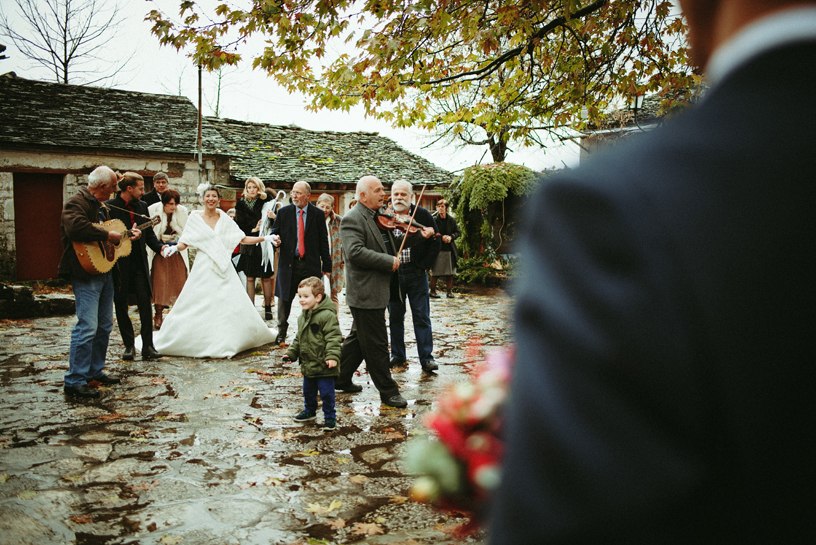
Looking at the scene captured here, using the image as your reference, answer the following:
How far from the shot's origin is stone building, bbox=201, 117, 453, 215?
64.4 ft

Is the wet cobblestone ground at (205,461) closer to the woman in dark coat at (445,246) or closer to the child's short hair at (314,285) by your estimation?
the child's short hair at (314,285)

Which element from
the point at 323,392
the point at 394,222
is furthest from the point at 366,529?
the point at 394,222

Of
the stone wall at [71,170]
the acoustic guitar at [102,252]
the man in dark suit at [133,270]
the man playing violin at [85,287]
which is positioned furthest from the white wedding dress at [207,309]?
the stone wall at [71,170]

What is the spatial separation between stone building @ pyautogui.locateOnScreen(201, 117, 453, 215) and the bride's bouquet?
17.3 meters

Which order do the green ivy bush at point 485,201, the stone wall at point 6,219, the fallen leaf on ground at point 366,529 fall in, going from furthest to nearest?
1. the stone wall at point 6,219
2. the green ivy bush at point 485,201
3. the fallen leaf on ground at point 366,529

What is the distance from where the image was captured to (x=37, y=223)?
1644 cm

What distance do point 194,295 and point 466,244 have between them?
392 inches

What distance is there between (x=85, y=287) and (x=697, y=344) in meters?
6.31

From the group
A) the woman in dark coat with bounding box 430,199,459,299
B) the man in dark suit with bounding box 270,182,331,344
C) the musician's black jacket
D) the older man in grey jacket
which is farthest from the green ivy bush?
the older man in grey jacket

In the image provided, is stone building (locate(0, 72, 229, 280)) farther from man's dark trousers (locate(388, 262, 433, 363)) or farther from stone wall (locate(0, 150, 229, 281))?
man's dark trousers (locate(388, 262, 433, 363))

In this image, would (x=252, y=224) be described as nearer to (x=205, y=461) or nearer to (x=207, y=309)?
(x=207, y=309)

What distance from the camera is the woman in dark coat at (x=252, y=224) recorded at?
9430 millimetres

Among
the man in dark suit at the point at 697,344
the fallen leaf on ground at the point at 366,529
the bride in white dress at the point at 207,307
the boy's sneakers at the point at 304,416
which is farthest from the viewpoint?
the bride in white dress at the point at 207,307

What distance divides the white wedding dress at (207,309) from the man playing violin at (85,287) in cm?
141
